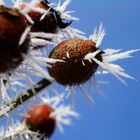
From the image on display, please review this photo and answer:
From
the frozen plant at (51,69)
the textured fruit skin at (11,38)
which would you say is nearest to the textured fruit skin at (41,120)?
the frozen plant at (51,69)

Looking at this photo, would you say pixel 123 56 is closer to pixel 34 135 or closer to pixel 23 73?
pixel 34 135

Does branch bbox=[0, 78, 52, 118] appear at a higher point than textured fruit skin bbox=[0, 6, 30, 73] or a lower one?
higher

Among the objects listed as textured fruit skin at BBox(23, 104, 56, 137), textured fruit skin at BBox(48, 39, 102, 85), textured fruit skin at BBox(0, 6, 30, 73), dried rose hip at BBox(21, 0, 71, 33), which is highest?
dried rose hip at BBox(21, 0, 71, 33)

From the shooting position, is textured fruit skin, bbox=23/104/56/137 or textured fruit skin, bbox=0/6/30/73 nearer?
textured fruit skin, bbox=0/6/30/73

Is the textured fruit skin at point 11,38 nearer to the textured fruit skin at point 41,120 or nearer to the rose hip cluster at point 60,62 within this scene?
the rose hip cluster at point 60,62

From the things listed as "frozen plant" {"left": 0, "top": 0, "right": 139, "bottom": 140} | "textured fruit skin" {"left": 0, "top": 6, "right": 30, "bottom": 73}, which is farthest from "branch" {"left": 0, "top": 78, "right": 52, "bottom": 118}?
"textured fruit skin" {"left": 0, "top": 6, "right": 30, "bottom": 73}

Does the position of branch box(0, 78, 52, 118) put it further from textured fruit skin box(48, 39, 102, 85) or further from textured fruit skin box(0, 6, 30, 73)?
textured fruit skin box(0, 6, 30, 73)

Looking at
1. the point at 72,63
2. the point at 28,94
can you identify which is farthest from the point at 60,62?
the point at 28,94
